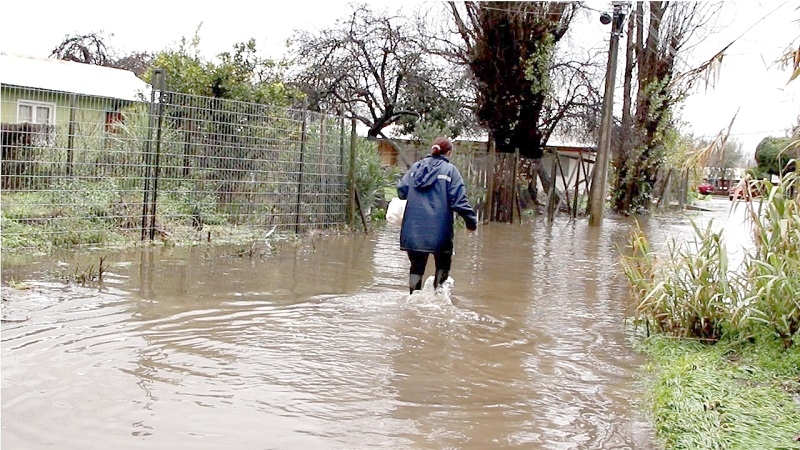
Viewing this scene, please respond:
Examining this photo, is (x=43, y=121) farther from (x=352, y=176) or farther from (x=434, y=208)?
(x=434, y=208)

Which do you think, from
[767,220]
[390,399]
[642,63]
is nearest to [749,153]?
[767,220]

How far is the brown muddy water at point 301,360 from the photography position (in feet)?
13.2

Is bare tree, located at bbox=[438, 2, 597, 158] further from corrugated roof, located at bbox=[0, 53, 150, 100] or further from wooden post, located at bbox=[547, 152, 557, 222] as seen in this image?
corrugated roof, located at bbox=[0, 53, 150, 100]

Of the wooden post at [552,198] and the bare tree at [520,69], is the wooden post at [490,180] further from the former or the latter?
the bare tree at [520,69]

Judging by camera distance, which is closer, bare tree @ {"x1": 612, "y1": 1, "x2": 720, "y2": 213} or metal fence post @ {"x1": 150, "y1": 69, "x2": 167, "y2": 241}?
metal fence post @ {"x1": 150, "y1": 69, "x2": 167, "y2": 241}

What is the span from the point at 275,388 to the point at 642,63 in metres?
21.8

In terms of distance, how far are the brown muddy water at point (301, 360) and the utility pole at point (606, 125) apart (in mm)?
10112

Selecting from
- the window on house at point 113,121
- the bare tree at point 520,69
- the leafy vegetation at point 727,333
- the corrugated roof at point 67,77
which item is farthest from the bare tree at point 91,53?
the leafy vegetation at point 727,333

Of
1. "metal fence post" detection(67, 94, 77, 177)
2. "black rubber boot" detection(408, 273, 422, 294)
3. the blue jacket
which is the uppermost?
"metal fence post" detection(67, 94, 77, 177)

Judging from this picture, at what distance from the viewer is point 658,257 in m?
6.50

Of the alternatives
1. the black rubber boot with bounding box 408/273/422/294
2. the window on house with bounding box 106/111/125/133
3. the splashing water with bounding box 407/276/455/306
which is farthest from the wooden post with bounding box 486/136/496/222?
the black rubber boot with bounding box 408/273/422/294

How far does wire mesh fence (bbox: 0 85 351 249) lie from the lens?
8.94m

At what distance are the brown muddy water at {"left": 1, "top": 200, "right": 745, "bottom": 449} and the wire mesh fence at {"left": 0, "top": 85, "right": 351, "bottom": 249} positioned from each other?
0.63 m

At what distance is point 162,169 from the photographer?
10203mm
